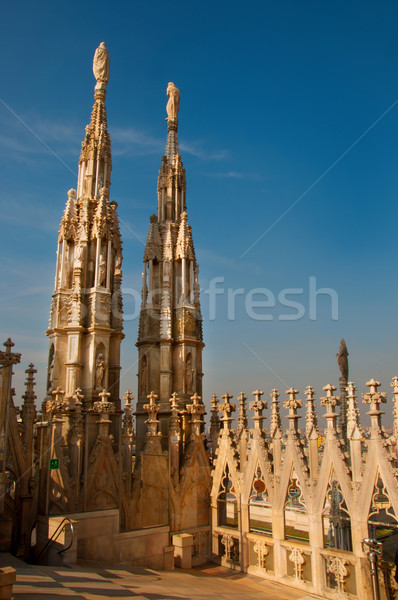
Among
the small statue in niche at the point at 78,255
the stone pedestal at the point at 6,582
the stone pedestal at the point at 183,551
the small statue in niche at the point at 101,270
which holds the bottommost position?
the stone pedestal at the point at 183,551

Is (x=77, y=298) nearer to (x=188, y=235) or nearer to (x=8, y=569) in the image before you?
(x=188, y=235)

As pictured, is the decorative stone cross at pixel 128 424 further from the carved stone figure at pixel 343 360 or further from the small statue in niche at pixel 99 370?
the carved stone figure at pixel 343 360

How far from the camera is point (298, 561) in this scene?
15.0 m

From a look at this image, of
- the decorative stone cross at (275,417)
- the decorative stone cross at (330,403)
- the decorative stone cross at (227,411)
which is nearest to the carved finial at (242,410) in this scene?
the decorative stone cross at (227,411)

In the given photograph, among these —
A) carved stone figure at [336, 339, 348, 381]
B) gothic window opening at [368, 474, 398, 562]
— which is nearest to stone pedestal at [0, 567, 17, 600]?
gothic window opening at [368, 474, 398, 562]

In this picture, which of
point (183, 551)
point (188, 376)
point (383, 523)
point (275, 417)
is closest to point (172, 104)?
point (188, 376)

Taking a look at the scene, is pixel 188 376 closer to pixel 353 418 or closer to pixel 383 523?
pixel 353 418

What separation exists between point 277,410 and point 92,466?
6449mm

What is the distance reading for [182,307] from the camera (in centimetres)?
2209

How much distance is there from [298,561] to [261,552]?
1514 mm

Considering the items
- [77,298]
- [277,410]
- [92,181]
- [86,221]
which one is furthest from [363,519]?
[92,181]

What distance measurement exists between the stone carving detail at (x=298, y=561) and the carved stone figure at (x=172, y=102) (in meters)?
20.7

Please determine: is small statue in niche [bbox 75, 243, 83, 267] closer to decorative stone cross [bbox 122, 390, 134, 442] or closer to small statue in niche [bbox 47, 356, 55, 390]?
small statue in niche [bbox 47, 356, 55, 390]

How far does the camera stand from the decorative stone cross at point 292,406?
627 inches
